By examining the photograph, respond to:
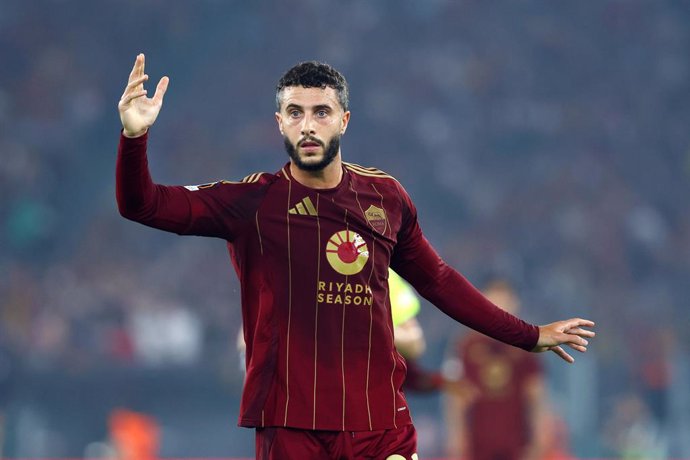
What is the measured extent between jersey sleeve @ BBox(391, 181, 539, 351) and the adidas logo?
386mm

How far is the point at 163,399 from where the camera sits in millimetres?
10805

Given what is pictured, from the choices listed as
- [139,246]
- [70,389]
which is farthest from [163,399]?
[139,246]

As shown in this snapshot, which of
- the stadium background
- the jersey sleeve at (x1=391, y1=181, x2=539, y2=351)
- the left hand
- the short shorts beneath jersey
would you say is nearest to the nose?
the jersey sleeve at (x1=391, y1=181, x2=539, y2=351)

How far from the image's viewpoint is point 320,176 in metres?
3.38

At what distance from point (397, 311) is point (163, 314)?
6.73m

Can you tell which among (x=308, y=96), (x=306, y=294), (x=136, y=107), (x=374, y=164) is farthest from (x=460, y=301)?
(x=374, y=164)

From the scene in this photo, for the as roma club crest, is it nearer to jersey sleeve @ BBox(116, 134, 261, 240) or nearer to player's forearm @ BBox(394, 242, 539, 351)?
player's forearm @ BBox(394, 242, 539, 351)

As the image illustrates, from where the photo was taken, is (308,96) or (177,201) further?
(308,96)

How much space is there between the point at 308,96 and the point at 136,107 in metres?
0.53

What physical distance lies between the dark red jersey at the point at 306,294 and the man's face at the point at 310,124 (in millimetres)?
107

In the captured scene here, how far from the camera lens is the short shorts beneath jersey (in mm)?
3184

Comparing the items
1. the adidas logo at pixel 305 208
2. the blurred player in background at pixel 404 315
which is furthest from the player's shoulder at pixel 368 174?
the blurred player in background at pixel 404 315

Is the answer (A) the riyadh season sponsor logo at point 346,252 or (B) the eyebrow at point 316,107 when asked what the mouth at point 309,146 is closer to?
(B) the eyebrow at point 316,107

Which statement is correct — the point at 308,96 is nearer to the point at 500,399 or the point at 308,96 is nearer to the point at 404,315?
the point at 404,315
